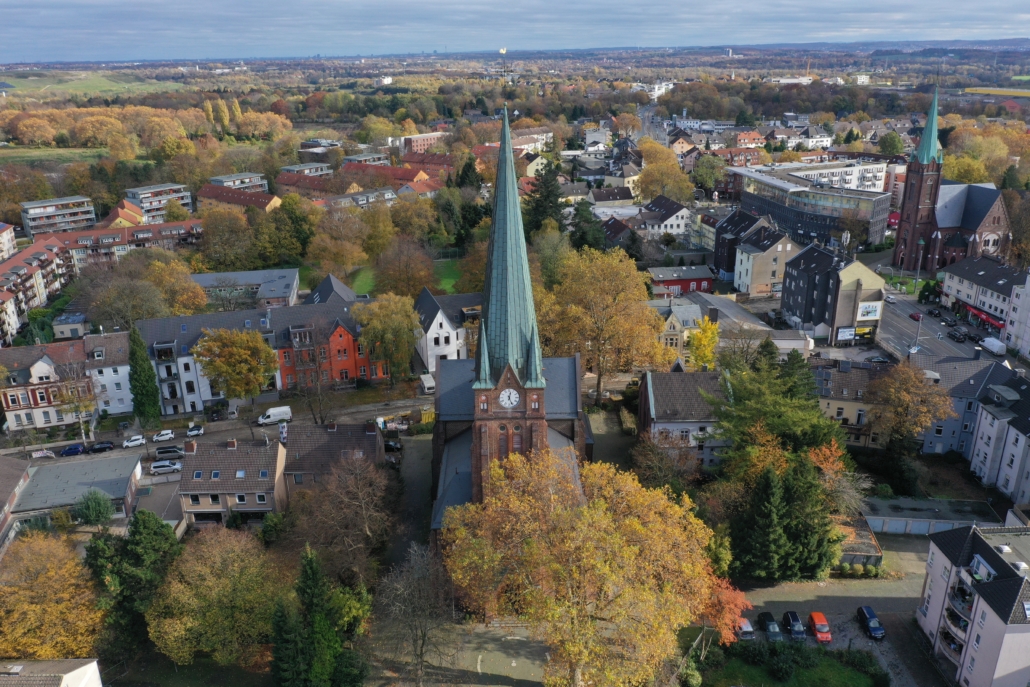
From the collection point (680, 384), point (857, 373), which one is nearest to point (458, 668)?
point (680, 384)

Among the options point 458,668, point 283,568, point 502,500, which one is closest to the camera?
point 502,500

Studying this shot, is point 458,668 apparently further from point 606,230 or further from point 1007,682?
point 606,230

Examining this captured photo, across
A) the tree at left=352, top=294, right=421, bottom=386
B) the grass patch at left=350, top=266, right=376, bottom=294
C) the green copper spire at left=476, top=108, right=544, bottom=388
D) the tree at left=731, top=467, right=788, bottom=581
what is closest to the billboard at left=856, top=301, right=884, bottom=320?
the tree at left=731, top=467, right=788, bottom=581

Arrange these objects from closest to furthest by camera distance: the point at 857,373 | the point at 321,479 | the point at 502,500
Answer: the point at 502,500 → the point at 321,479 → the point at 857,373

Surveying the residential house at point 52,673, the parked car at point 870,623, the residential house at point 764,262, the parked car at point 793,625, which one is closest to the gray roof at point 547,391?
the parked car at point 793,625

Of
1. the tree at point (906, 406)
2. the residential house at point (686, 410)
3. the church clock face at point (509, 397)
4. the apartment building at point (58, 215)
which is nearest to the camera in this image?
the church clock face at point (509, 397)

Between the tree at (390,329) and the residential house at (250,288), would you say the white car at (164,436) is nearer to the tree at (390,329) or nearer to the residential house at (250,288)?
the tree at (390,329)
